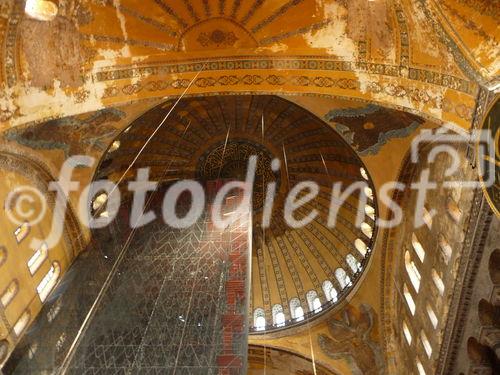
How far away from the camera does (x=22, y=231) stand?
31.8ft

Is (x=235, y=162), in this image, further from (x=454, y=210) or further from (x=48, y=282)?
(x=454, y=210)

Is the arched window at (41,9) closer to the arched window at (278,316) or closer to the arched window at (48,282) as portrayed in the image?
the arched window at (48,282)

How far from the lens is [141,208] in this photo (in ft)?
43.5

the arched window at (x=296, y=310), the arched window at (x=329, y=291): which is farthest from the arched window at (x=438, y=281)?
the arched window at (x=296, y=310)

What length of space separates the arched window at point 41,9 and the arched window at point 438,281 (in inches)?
301

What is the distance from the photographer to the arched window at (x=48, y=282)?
10.1 m

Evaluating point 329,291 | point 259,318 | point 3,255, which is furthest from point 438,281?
point 3,255

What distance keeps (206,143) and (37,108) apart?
7.00 metres

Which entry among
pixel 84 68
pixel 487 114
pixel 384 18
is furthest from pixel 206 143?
pixel 487 114

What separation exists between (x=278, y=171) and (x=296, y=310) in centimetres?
400

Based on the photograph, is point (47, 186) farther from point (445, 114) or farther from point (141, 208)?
point (445, 114)

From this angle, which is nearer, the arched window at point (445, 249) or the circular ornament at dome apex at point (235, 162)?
the arched window at point (445, 249)

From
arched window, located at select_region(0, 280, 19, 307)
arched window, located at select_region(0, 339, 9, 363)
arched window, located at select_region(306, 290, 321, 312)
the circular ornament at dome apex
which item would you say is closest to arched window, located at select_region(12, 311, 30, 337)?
arched window, located at select_region(0, 339, 9, 363)

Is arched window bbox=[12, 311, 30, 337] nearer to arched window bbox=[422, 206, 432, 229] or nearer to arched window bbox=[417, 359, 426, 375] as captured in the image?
arched window bbox=[417, 359, 426, 375]
